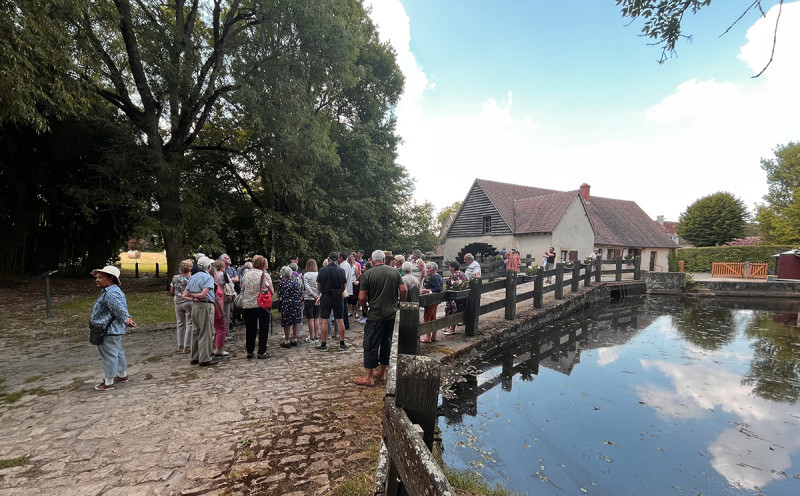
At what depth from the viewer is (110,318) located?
4.98 m

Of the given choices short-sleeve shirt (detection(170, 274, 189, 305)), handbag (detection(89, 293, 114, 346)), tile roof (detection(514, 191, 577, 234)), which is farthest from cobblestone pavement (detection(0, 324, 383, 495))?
tile roof (detection(514, 191, 577, 234))

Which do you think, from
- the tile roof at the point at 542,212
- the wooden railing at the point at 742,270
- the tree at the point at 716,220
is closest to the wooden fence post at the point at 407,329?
the tile roof at the point at 542,212

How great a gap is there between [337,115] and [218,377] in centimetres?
2172

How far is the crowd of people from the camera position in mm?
5094

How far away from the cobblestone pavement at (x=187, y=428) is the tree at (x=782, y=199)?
156 feet

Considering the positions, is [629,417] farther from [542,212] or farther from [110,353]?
[542,212]

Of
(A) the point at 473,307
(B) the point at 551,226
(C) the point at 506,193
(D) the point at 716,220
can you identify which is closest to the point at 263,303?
(A) the point at 473,307

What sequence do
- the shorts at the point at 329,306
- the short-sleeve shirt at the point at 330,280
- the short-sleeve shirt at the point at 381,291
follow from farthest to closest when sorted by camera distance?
the shorts at the point at 329,306 → the short-sleeve shirt at the point at 330,280 → the short-sleeve shirt at the point at 381,291

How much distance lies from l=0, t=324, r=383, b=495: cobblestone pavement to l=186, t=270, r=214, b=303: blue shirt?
1302 millimetres

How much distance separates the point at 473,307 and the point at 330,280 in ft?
10.8

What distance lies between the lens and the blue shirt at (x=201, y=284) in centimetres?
611

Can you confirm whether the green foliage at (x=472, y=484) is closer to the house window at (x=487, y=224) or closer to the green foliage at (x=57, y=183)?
the green foliage at (x=57, y=183)

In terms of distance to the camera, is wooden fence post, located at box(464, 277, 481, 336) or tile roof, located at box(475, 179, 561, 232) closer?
wooden fence post, located at box(464, 277, 481, 336)

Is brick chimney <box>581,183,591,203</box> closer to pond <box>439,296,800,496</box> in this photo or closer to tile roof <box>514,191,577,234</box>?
tile roof <box>514,191,577,234</box>
